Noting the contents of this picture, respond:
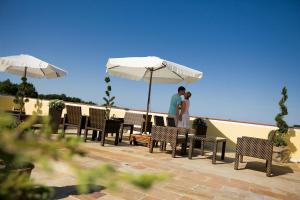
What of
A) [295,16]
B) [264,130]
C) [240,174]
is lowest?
[240,174]

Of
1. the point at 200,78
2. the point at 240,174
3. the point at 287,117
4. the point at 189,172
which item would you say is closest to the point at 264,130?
the point at 287,117

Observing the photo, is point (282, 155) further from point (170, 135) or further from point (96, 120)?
point (96, 120)

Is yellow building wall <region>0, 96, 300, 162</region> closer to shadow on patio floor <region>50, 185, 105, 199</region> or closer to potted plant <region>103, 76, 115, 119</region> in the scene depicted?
potted plant <region>103, 76, 115, 119</region>

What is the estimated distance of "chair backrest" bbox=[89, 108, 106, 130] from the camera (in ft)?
23.4

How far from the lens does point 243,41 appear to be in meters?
18.1

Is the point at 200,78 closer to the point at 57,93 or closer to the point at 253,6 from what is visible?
the point at 253,6

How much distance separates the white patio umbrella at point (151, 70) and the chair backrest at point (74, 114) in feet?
5.63

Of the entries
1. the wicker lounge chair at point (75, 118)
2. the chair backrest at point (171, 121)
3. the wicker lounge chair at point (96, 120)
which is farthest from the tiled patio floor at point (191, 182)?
the wicker lounge chair at point (75, 118)

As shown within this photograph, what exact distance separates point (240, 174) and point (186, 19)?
14.3 m

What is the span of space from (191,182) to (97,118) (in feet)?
12.1

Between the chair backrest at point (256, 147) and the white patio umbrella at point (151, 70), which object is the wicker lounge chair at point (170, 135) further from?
the white patio umbrella at point (151, 70)

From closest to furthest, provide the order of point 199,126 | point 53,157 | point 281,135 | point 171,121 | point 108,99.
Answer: point 53,157, point 171,121, point 281,135, point 199,126, point 108,99

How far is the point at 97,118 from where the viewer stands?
23.9 ft

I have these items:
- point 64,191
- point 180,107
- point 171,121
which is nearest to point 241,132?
point 180,107
